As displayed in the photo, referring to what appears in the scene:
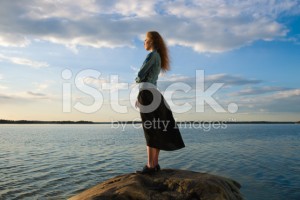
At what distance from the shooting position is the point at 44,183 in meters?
12.8

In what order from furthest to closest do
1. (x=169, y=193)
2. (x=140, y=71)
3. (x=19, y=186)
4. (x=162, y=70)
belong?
(x=19, y=186), (x=162, y=70), (x=140, y=71), (x=169, y=193)

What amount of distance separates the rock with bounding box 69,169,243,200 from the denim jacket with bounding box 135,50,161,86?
84.5 inches

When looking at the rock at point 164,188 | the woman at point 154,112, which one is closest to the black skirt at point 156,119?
the woman at point 154,112

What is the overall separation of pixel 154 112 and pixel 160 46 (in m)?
1.57

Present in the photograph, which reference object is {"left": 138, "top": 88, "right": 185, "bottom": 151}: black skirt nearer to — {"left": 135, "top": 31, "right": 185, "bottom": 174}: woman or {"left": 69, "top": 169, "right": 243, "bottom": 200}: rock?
{"left": 135, "top": 31, "right": 185, "bottom": 174}: woman

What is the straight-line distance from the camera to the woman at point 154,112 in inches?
284

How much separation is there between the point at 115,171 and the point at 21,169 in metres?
4.89

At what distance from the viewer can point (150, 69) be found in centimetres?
719

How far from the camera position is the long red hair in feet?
24.5

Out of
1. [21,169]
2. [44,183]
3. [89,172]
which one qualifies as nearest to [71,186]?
[44,183]

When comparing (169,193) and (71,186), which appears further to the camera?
(71,186)

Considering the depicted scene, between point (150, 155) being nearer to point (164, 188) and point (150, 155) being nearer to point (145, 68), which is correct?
point (164, 188)

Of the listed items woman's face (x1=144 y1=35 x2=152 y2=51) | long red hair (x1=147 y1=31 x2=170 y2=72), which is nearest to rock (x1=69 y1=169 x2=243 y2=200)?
long red hair (x1=147 y1=31 x2=170 y2=72)

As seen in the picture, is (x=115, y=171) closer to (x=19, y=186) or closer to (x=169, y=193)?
(x=19, y=186)
